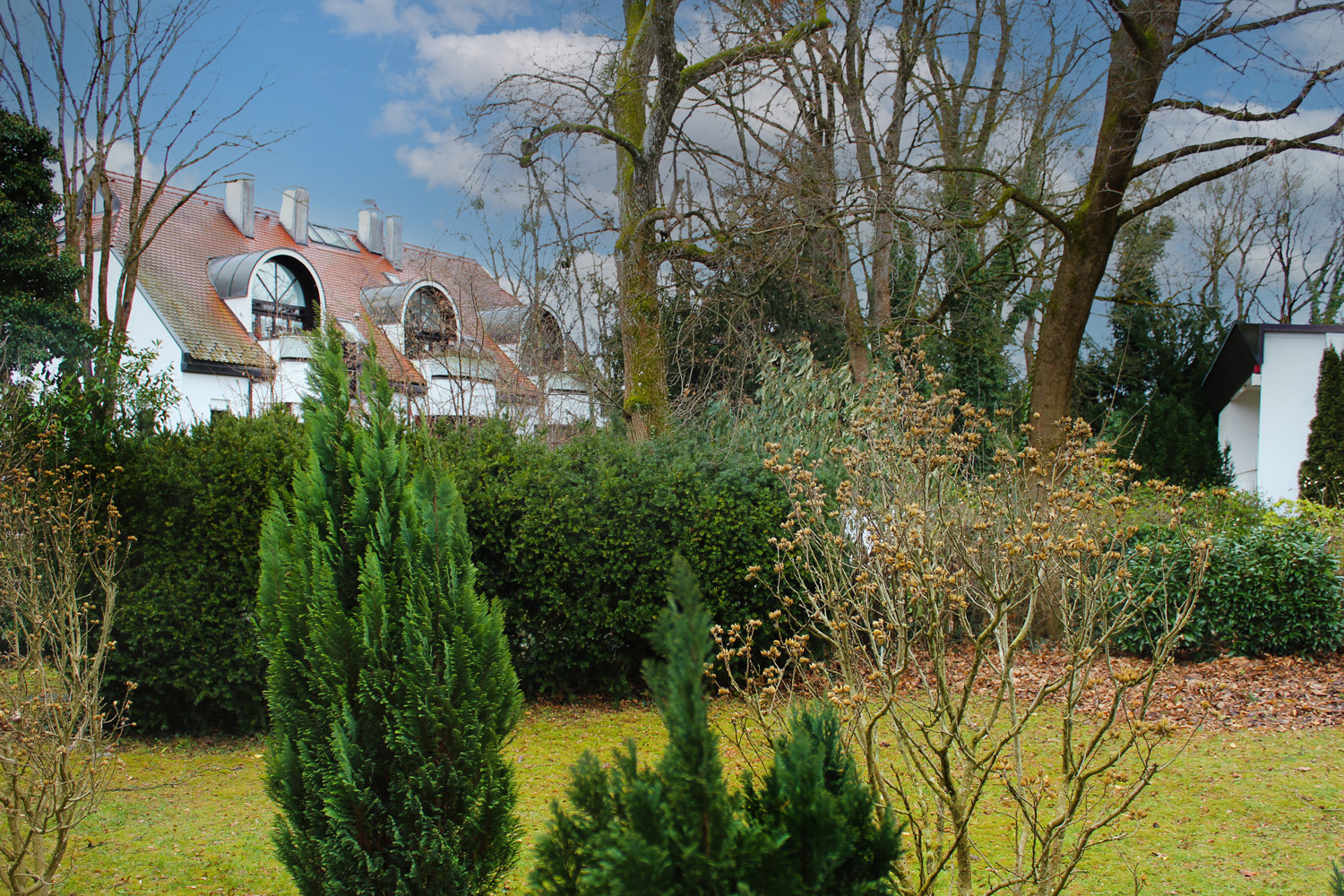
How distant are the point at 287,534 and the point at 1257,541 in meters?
8.02

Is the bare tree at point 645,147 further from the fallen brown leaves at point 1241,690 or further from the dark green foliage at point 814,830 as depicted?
the dark green foliage at point 814,830

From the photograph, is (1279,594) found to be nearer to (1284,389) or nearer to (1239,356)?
(1284,389)

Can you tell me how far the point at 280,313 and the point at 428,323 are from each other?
406 centimetres

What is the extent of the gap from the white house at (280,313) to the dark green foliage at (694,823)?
41.0 feet

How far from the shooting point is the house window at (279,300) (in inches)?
810

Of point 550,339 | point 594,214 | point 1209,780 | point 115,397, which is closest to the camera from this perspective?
point 1209,780

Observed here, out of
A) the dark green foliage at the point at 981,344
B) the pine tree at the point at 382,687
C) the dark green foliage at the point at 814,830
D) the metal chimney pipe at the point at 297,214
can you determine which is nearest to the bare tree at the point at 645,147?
the dark green foliage at the point at 981,344

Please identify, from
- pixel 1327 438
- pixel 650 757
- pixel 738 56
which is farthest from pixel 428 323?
pixel 1327 438

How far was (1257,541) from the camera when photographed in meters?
7.38

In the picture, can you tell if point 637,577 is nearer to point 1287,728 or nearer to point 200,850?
point 200,850

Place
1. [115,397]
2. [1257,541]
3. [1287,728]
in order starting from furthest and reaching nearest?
[1257,541] → [115,397] → [1287,728]

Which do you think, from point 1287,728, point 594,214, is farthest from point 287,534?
point 594,214

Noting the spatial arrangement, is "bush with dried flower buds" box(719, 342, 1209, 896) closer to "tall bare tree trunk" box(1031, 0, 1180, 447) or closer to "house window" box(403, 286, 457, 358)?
"tall bare tree trunk" box(1031, 0, 1180, 447)

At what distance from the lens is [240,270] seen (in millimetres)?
20250
